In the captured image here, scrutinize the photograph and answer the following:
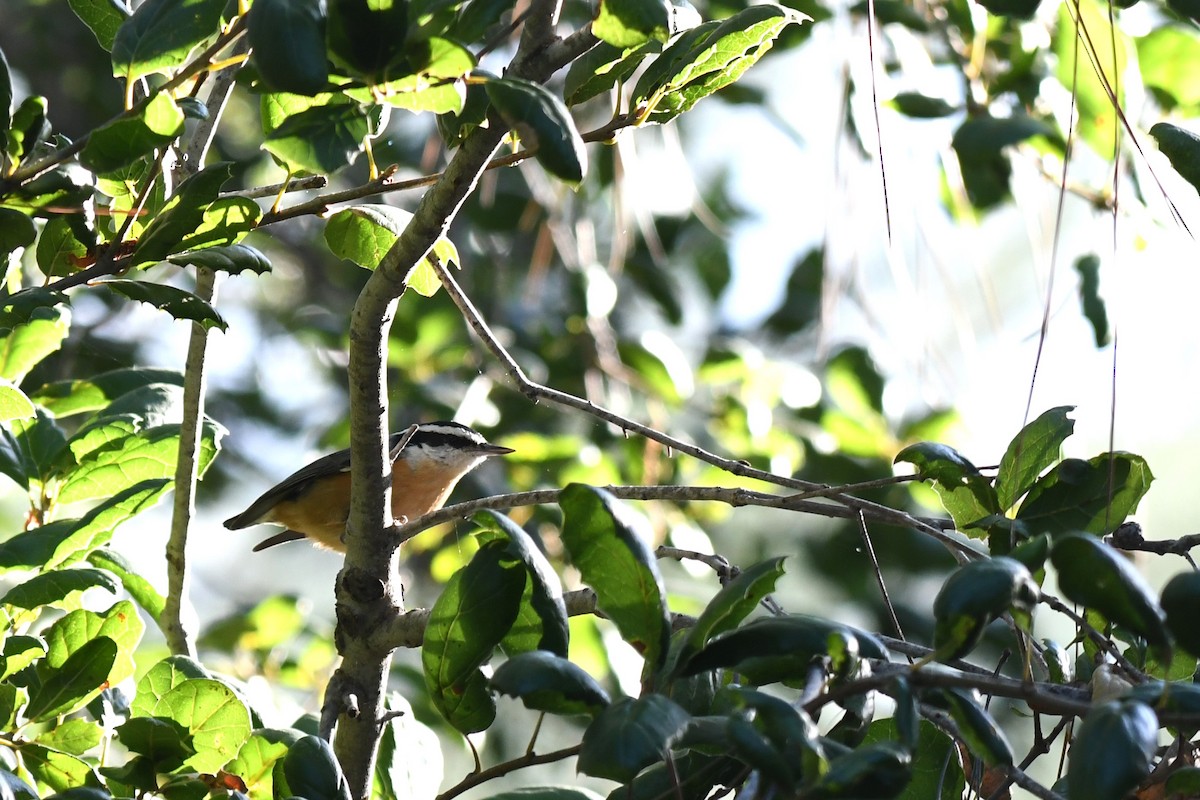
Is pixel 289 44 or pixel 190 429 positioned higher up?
pixel 289 44

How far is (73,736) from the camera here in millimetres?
1642

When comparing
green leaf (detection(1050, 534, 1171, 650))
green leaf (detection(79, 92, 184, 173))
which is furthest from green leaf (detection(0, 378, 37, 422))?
green leaf (detection(1050, 534, 1171, 650))

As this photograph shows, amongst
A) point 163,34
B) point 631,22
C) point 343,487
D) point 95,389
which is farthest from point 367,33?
point 343,487

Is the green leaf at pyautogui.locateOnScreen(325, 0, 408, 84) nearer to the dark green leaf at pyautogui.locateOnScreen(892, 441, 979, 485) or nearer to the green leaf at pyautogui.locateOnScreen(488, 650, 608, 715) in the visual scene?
the green leaf at pyautogui.locateOnScreen(488, 650, 608, 715)

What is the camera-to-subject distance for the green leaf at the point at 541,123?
1.07 meters

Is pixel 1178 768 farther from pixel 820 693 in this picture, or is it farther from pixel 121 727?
pixel 121 727

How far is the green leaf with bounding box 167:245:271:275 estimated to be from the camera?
4.84ft

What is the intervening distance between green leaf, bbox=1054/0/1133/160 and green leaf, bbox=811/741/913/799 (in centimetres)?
160

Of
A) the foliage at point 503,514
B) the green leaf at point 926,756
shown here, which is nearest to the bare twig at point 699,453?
the foliage at point 503,514

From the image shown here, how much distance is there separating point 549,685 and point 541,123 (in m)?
0.51

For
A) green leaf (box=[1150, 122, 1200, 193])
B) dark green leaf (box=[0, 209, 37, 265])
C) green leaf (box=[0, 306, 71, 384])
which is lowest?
green leaf (box=[0, 306, 71, 384])

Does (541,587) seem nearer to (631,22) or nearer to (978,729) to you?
(978,729)

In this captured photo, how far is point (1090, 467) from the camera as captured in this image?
1566 millimetres

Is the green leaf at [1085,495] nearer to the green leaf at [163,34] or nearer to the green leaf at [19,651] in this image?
the green leaf at [163,34]
